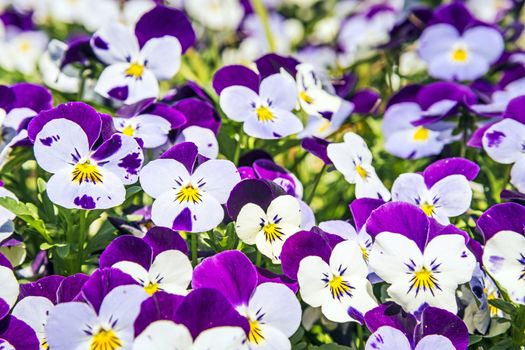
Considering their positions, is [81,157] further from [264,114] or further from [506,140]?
[506,140]

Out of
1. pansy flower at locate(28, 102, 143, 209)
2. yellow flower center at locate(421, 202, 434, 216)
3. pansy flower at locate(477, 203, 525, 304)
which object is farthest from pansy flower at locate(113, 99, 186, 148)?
pansy flower at locate(477, 203, 525, 304)

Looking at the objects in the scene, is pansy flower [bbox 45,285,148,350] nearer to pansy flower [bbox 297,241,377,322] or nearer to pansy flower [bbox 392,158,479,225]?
pansy flower [bbox 297,241,377,322]

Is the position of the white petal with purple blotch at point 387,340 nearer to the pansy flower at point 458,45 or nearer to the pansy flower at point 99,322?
the pansy flower at point 99,322

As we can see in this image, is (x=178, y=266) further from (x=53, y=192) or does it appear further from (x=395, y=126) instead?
(x=395, y=126)

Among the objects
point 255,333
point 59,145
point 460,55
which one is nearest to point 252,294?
point 255,333

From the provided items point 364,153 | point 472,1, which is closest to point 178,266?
point 364,153

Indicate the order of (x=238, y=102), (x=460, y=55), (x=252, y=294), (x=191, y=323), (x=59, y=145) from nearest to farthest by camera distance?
(x=191, y=323)
(x=252, y=294)
(x=59, y=145)
(x=238, y=102)
(x=460, y=55)
